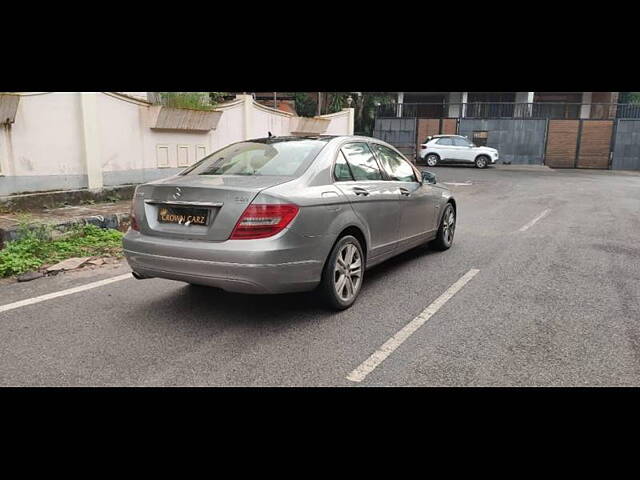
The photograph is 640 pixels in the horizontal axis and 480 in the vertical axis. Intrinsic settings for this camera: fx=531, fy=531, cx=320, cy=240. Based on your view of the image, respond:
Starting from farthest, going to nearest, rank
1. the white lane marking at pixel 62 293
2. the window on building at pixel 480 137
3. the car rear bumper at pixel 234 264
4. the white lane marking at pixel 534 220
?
the window on building at pixel 480 137
the white lane marking at pixel 534 220
the white lane marking at pixel 62 293
the car rear bumper at pixel 234 264

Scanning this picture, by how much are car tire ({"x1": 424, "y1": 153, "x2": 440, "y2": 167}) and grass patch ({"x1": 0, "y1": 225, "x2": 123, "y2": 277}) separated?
20.6 m

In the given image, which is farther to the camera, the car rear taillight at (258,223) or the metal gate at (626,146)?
the metal gate at (626,146)

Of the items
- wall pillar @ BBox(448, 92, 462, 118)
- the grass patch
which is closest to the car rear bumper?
the grass patch

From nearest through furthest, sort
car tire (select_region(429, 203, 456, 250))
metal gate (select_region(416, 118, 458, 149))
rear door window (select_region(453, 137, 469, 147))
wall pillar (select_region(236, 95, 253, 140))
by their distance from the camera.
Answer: car tire (select_region(429, 203, 456, 250)) → wall pillar (select_region(236, 95, 253, 140)) → rear door window (select_region(453, 137, 469, 147)) → metal gate (select_region(416, 118, 458, 149))

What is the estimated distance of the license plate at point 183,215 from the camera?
13.7ft

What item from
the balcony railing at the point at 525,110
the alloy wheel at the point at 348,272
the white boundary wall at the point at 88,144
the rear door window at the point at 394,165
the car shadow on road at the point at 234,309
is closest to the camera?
the car shadow on road at the point at 234,309

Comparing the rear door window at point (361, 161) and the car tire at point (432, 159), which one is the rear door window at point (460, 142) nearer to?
the car tire at point (432, 159)

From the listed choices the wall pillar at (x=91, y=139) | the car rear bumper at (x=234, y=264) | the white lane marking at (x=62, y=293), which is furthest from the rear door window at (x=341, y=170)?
the wall pillar at (x=91, y=139)

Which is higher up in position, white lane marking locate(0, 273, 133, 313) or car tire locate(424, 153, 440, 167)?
car tire locate(424, 153, 440, 167)

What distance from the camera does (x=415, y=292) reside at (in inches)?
209

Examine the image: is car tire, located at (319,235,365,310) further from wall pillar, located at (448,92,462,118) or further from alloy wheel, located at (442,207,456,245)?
wall pillar, located at (448,92,462,118)

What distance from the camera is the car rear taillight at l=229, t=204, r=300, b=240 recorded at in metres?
4.04

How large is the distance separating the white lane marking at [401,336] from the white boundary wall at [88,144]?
592cm
